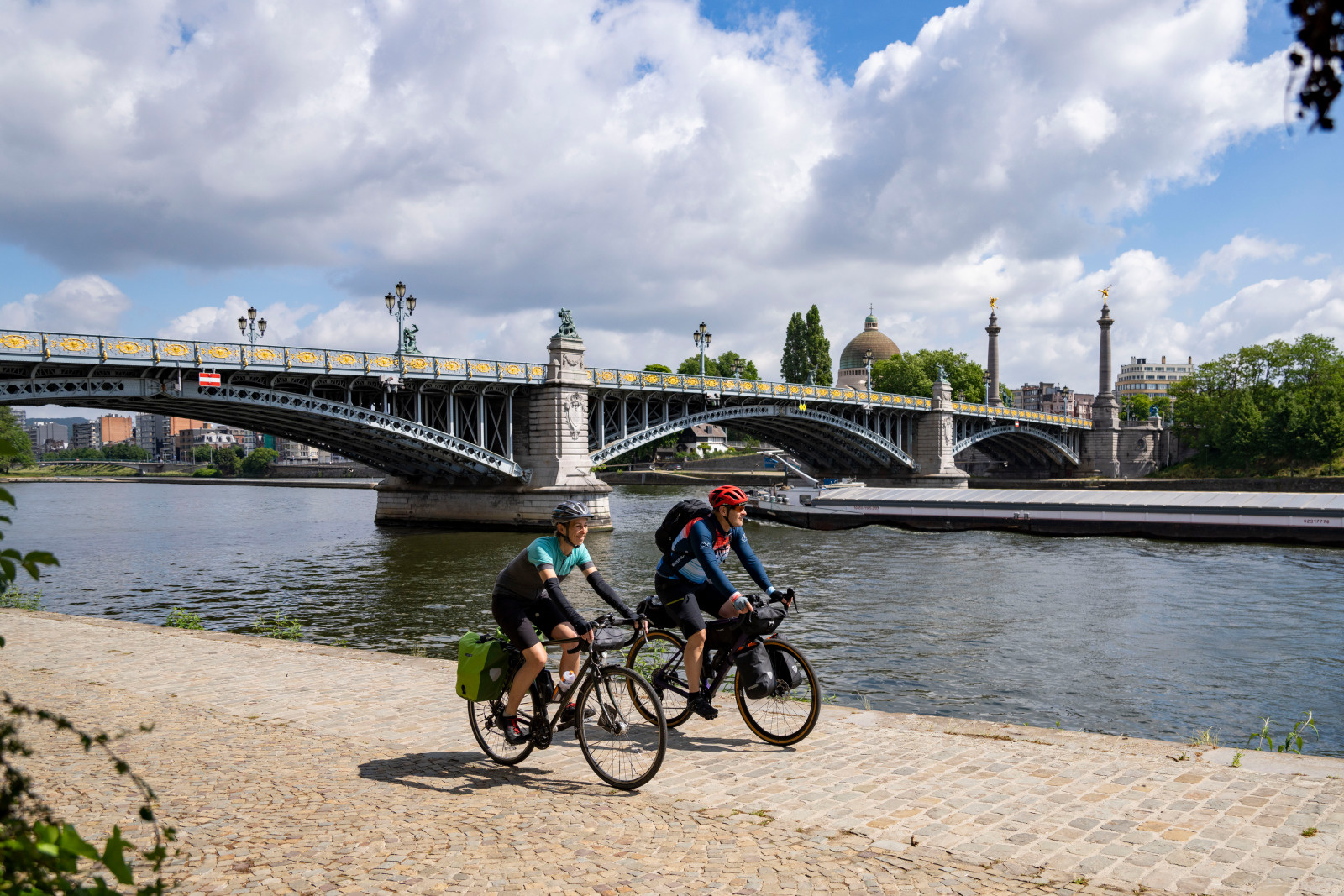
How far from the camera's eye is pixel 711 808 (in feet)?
19.8

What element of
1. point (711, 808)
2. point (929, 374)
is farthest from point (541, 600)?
point (929, 374)

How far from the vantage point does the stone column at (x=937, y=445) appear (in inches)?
2763

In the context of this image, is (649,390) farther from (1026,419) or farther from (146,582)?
(1026,419)

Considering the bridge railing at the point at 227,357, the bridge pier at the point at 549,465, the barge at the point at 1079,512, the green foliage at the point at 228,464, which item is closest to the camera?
the bridge railing at the point at 227,357

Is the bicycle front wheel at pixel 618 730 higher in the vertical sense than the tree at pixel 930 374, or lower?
lower

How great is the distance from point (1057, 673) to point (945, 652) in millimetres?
2108

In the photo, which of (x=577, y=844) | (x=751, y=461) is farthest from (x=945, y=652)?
(x=751, y=461)

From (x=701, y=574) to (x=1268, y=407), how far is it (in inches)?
3611

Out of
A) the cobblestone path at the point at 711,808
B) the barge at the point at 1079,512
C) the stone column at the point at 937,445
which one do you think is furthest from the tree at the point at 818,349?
the cobblestone path at the point at 711,808

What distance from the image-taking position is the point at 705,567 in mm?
7242

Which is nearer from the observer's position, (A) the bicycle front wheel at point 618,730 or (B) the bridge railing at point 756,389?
(A) the bicycle front wheel at point 618,730

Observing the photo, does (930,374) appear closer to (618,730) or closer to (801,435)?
(801,435)

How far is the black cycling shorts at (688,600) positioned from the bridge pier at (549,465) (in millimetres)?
35702

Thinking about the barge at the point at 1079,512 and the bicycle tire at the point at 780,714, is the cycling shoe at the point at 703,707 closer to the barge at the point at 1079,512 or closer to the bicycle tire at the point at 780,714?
the bicycle tire at the point at 780,714
